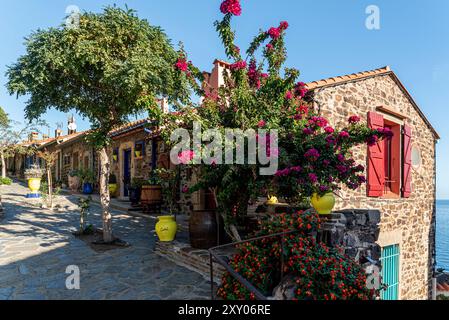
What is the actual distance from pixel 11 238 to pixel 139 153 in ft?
17.7

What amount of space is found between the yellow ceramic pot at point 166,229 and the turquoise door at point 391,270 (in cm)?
526

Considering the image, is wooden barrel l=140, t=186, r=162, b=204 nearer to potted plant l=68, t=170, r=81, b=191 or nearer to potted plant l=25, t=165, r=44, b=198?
potted plant l=25, t=165, r=44, b=198

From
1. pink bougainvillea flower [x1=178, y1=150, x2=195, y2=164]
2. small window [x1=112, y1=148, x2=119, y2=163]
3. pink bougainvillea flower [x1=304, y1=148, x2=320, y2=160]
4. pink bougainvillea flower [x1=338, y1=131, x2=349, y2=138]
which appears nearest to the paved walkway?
pink bougainvillea flower [x1=178, y1=150, x2=195, y2=164]

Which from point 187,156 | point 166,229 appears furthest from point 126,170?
point 187,156

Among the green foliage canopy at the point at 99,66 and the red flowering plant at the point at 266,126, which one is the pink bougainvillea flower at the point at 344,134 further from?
the green foliage canopy at the point at 99,66

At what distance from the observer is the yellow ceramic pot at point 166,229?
18.4 ft

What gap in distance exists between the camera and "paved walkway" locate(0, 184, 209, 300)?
3.71 m

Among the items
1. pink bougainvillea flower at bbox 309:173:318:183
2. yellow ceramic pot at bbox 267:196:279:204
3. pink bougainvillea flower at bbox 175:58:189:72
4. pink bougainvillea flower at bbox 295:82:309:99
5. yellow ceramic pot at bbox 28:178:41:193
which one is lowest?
yellow ceramic pot at bbox 28:178:41:193

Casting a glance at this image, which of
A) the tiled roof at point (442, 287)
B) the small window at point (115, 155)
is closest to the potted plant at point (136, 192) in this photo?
the small window at point (115, 155)

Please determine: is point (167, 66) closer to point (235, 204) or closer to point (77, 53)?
point (77, 53)

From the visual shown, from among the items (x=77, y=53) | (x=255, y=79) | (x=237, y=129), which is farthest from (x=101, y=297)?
(x=255, y=79)

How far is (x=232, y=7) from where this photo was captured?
14.5ft

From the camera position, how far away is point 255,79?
4895 millimetres

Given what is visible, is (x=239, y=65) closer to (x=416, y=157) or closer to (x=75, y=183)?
(x=416, y=157)
